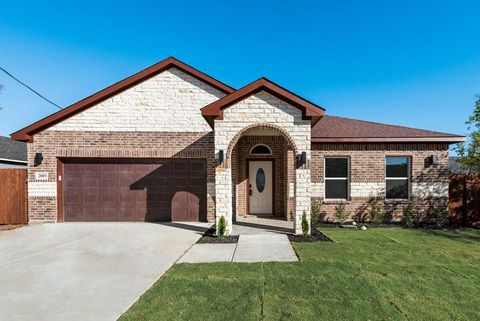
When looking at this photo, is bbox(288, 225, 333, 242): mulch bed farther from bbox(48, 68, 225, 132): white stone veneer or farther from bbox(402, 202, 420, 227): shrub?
bbox(48, 68, 225, 132): white stone veneer

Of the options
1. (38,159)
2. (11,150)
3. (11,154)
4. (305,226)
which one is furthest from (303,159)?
(11,150)

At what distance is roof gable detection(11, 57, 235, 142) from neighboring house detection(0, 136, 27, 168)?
11.7 meters

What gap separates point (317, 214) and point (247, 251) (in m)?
4.42

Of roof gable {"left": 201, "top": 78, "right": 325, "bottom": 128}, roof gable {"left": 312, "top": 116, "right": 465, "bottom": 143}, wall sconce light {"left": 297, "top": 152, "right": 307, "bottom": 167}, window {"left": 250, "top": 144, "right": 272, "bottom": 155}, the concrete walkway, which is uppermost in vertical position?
roof gable {"left": 201, "top": 78, "right": 325, "bottom": 128}

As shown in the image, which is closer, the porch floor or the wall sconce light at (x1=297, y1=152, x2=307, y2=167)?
the wall sconce light at (x1=297, y1=152, x2=307, y2=167)

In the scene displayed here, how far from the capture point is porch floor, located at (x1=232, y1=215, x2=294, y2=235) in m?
8.09

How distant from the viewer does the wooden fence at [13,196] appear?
31.7 ft

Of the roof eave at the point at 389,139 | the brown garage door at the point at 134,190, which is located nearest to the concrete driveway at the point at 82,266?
the brown garage door at the point at 134,190

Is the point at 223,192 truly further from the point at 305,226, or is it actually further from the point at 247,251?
the point at 305,226

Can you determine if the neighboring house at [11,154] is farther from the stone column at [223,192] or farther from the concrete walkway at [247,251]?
the concrete walkway at [247,251]

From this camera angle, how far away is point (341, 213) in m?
9.83

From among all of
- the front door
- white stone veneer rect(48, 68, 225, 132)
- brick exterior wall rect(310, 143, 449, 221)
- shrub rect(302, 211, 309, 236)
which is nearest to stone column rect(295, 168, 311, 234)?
shrub rect(302, 211, 309, 236)

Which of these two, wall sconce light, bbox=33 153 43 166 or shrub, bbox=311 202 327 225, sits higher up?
wall sconce light, bbox=33 153 43 166

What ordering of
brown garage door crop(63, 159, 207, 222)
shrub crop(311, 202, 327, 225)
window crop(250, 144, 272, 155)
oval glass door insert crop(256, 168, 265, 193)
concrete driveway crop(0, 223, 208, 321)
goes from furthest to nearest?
oval glass door insert crop(256, 168, 265, 193)
window crop(250, 144, 272, 155)
brown garage door crop(63, 159, 207, 222)
shrub crop(311, 202, 327, 225)
concrete driveway crop(0, 223, 208, 321)
